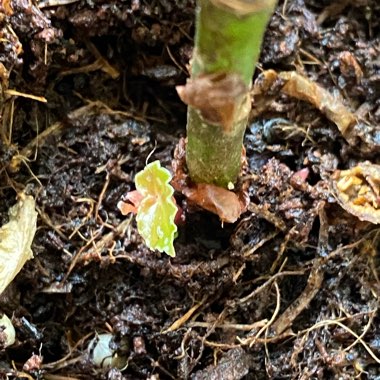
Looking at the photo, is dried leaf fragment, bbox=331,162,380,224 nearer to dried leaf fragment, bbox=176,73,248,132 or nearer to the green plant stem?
the green plant stem

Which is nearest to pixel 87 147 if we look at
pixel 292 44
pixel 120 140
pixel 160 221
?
pixel 120 140

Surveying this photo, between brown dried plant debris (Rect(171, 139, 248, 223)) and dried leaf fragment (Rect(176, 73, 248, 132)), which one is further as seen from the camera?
brown dried plant debris (Rect(171, 139, 248, 223))

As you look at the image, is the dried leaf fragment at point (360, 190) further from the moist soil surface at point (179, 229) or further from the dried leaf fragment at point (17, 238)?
the dried leaf fragment at point (17, 238)

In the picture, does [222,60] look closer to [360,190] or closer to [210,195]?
[210,195]

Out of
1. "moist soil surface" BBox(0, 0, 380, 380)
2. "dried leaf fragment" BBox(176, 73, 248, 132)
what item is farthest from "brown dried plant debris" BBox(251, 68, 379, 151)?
"dried leaf fragment" BBox(176, 73, 248, 132)

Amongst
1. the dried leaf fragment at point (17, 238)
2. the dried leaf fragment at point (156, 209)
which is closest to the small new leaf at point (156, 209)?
the dried leaf fragment at point (156, 209)

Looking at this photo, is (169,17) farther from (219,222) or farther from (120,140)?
(219,222)

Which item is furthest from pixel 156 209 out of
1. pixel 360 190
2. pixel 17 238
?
pixel 360 190
